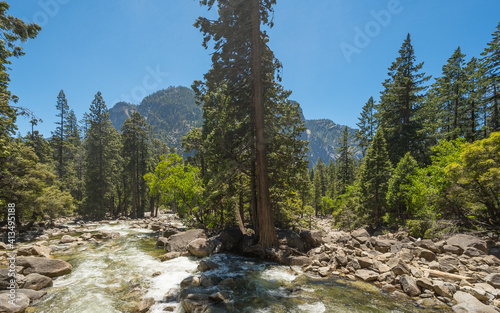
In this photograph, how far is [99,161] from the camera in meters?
33.7

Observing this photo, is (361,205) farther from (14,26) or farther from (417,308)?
(14,26)

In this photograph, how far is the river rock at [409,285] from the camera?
722 centimetres

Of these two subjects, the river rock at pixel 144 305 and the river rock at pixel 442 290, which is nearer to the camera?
the river rock at pixel 144 305

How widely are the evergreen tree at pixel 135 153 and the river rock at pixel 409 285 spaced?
121 feet

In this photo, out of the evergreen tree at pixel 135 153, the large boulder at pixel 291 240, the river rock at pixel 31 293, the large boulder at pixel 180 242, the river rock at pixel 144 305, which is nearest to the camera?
the river rock at pixel 144 305

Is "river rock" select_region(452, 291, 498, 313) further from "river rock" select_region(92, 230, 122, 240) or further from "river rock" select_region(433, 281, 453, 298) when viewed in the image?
"river rock" select_region(92, 230, 122, 240)

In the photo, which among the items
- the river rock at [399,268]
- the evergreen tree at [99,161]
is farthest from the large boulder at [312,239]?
the evergreen tree at [99,161]

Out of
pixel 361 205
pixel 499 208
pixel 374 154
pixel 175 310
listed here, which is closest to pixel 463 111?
pixel 374 154

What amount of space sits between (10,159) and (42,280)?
15.8 metres

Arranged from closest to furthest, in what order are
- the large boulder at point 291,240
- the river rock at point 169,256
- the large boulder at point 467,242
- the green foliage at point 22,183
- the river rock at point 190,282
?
the river rock at point 190,282 < the large boulder at point 467,242 < the river rock at point 169,256 < the large boulder at point 291,240 < the green foliage at point 22,183

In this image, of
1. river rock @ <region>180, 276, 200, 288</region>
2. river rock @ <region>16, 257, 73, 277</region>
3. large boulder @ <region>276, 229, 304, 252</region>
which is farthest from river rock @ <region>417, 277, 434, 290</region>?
river rock @ <region>16, 257, 73, 277</region>

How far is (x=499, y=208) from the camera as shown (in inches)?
429

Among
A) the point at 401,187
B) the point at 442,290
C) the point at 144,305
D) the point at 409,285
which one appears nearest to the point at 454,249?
the point at 442,290

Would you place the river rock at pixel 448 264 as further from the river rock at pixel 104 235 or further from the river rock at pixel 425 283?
the river rock at pixel 104 235
